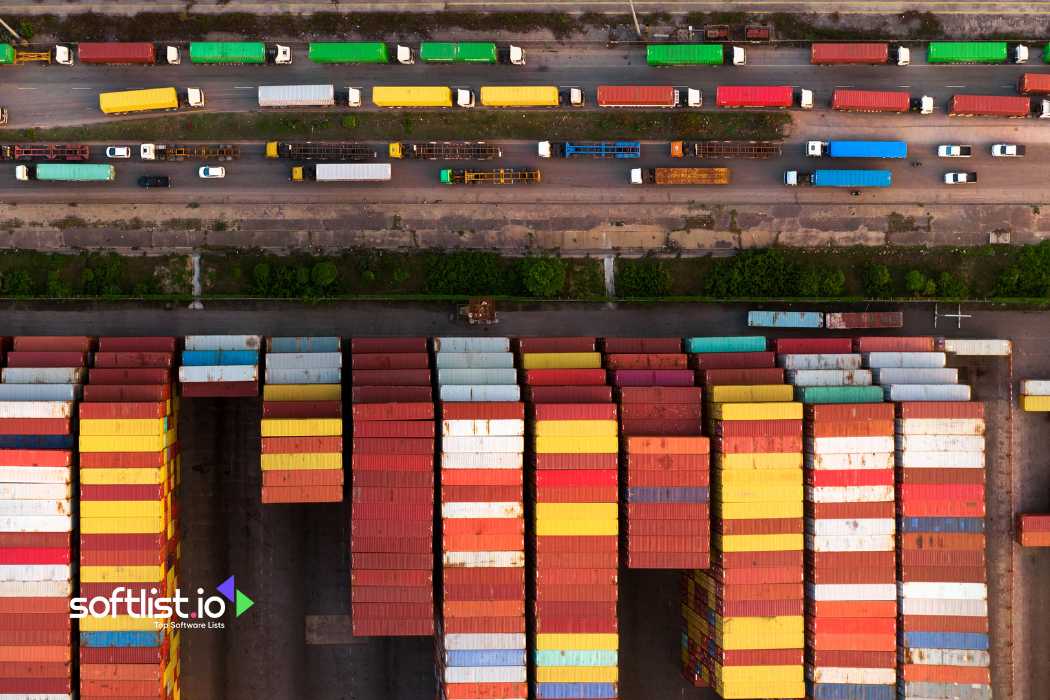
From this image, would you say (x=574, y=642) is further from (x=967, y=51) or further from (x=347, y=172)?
(x=967, y=51)

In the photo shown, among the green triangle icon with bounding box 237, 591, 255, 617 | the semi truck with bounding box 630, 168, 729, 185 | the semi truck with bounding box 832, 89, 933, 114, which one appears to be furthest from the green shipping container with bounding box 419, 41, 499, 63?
the green triangle icon with bounding box 237, 591, 255, 617

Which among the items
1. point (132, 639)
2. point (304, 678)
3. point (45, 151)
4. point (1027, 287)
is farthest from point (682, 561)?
point (45, 151)

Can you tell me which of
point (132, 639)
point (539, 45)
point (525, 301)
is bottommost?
point (132, 639)

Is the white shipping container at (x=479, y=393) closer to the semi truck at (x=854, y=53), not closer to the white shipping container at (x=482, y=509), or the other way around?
the white shipping container at (x=482, y=509)

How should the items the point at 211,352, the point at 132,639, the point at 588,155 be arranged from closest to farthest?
the point at 132,639
the point at 211,352
the point at 588,155

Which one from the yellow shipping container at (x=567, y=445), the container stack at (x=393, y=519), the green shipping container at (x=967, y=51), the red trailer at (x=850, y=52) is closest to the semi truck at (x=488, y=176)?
the container stack at (x=393, y=519)

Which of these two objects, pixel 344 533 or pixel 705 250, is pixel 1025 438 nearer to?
pixel 705 250

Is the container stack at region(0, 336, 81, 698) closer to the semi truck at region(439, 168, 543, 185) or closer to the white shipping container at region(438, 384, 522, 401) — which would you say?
the white shipping container at region(438, 384, 522, 401)
